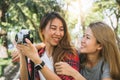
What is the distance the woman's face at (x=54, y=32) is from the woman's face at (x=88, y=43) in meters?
0.25

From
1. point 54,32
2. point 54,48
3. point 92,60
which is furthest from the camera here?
point 92,60

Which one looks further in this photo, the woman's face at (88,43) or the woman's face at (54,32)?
the woman's face at (88,43)

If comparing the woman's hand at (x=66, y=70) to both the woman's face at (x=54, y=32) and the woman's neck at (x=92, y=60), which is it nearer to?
the woman's face at (x=54, y=32)

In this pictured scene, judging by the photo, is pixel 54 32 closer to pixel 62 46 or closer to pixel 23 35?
pixel 62 46

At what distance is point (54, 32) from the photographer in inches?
117

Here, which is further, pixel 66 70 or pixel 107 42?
pixel 107 42

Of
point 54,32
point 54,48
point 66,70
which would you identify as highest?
point 54,32

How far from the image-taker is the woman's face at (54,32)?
298cm

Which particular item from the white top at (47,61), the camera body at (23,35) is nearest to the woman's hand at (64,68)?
the white top at (47,61)

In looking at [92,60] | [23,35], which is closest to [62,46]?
[92,60]

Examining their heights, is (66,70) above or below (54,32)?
below

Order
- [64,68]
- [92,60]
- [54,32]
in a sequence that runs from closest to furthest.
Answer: [64,68], [54,32], [92,60]

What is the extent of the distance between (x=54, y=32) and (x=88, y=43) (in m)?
0.36

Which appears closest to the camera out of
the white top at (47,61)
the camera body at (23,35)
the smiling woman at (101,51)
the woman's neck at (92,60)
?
the camera body at (23,35)
